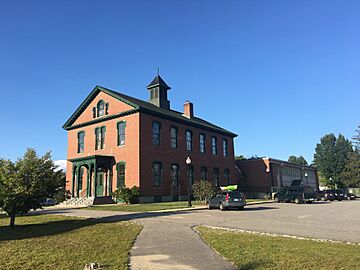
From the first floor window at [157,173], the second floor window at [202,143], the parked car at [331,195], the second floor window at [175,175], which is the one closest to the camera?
the first floor window at [157,173]

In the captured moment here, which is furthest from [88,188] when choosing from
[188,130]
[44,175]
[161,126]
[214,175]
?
[44,175]

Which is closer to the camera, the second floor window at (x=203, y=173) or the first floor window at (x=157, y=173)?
the first floor window at (x=157, y=173)

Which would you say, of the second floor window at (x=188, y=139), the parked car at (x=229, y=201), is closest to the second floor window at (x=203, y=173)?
the second floor window at (x=188, y=139)

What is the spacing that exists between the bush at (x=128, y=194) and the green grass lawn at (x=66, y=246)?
54.6 ft

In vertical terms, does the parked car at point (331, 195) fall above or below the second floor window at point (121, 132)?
below

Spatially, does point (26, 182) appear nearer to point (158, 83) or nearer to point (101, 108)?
point (101, 108)

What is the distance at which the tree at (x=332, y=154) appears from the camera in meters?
99.3

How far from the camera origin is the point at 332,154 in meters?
103

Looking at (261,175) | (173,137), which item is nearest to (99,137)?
(173,137)

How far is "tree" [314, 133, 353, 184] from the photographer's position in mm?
99287

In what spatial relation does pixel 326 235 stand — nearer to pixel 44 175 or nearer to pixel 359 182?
pixel 44 175

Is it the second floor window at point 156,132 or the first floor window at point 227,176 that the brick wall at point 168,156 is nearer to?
the second floor window at point 156,132

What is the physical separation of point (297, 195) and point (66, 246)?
2791 centimetres

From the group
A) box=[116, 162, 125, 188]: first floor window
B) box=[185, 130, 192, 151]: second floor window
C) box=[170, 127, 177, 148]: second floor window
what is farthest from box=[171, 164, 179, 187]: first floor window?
box=[116, 162, 125, 188]: first floor window
